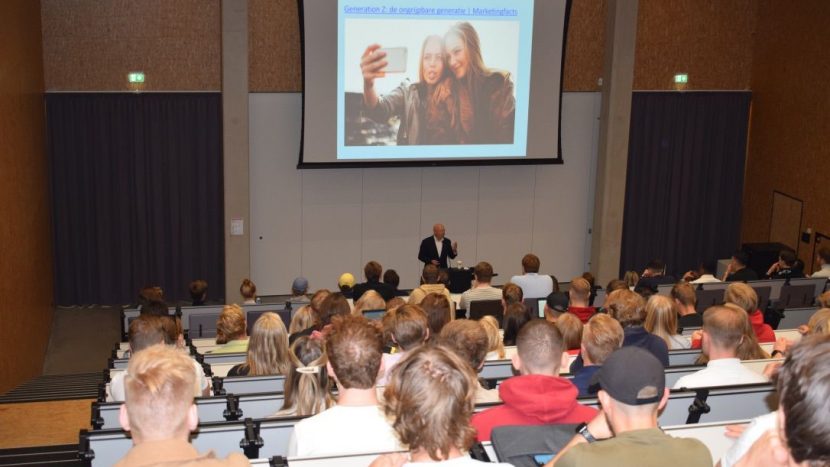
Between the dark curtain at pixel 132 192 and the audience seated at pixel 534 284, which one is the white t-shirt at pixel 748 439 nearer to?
the audience seated at pixel 534 284

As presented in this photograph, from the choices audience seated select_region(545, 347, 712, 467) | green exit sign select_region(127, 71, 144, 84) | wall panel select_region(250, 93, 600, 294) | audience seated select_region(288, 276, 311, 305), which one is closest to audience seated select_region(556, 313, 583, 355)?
audience seated select_region(545, 347, 712, 467)

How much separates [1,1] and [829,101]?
31.7 feet

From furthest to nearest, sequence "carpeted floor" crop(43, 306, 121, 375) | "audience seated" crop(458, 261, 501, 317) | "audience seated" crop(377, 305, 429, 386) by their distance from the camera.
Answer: "carpeted floor" crop(43, 306, 121, 375), "audience seated" crop(458, 261, 501, 317), "audience seated" crop(377, 305, 429, 386)

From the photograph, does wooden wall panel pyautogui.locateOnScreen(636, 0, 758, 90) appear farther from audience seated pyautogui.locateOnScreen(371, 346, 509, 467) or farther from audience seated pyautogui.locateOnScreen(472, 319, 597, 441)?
audience seated pyautogui.locateOnScreen(371, 346, 509, 467)

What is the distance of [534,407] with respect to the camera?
10.9 ft

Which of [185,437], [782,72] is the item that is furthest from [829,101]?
[185,437]

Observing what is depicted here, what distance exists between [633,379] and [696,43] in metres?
11.1

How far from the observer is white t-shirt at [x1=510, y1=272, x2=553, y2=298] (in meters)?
9.03

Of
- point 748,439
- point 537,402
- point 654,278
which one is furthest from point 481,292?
point 748,439

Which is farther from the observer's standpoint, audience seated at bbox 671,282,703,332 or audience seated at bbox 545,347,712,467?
audience seated at bbox 671,282,703,332

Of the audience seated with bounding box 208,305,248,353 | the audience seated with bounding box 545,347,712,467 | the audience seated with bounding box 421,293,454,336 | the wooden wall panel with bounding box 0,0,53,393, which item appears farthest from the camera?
the wooden wall panel with bounding box 0,0,53,393

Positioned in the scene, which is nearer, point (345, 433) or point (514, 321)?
point (345, 433)

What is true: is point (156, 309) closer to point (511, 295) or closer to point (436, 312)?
point (436, 312)

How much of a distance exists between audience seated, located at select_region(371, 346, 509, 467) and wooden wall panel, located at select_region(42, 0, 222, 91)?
30.2 ft
